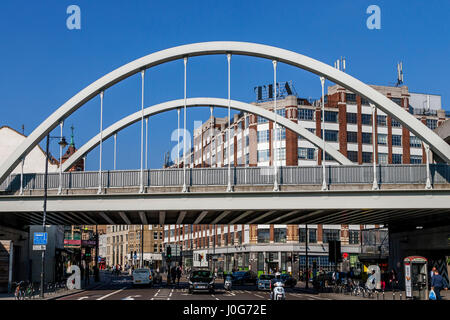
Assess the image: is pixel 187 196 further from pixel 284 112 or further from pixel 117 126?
pixel 284 112

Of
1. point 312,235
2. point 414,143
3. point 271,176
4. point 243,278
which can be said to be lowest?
point 243,278

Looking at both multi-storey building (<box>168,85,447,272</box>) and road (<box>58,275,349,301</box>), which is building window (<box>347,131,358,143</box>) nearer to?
multi-storey building (<box>168,85,447,272</box>)

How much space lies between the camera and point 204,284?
4403 cm

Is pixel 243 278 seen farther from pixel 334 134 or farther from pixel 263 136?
pixel 334 134

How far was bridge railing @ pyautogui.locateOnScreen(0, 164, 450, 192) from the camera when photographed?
38031 millimetres

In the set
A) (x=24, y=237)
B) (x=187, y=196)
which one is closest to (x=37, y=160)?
(x=24, y=237)

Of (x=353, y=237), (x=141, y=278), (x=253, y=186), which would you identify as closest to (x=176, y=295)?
(x=253, y=186)

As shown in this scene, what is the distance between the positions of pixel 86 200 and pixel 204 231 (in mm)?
81409

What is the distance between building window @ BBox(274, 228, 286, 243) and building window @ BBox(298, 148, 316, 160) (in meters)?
11.4

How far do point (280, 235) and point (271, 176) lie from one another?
54.2m

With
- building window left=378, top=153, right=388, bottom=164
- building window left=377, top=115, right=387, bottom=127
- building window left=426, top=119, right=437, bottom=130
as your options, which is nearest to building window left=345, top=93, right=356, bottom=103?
building window left=377, top=115, right=387, bottom=127

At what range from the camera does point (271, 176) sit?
1518 inches

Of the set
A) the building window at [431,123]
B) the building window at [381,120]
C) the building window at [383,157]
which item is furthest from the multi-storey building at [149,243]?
the building window at [431,123]

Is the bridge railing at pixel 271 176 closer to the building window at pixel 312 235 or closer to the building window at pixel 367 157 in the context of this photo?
the building window at pixel 312 235
